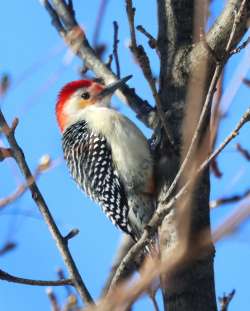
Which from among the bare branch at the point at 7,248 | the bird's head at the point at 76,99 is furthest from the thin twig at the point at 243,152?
the bird's head at the point at 76,99

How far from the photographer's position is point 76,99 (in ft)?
20.7

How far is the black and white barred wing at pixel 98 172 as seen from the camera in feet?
16.7

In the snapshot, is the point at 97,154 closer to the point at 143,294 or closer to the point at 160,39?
the point at 160,39

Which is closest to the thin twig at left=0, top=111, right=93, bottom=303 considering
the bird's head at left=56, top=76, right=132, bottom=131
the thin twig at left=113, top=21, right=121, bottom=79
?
the thin twig at left=113, top=21, right=121, bottom=79

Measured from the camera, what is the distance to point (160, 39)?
4.10 metres

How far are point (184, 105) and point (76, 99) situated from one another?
8.46 feet

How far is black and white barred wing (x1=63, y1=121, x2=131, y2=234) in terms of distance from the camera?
510 centimetres

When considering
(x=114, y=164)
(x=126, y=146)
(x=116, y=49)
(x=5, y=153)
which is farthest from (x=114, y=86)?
(x=5, y=153)

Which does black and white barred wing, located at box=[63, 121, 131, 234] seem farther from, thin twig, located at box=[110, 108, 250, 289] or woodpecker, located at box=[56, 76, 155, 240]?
thin twig, located at box=[110, 108, 250, 289]

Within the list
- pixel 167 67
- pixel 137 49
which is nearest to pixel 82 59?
pixel 167 67

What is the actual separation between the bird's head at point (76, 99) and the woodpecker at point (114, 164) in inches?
7.7

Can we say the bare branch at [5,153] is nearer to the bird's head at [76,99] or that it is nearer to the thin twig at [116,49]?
the thin twig at [116,49]

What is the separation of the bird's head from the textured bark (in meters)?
1.78

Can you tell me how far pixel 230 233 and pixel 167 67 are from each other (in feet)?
9.74
